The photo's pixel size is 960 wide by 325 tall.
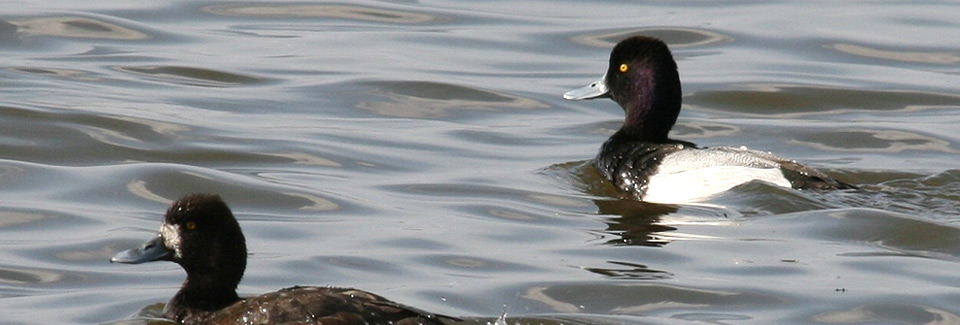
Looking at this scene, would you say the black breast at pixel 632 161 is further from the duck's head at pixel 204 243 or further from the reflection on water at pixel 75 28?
the reflection on water at pixel 75 28

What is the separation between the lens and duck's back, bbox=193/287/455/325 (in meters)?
7.27

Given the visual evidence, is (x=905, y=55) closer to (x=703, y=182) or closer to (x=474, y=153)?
(x=474, y=153)

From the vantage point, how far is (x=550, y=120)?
49.8ft

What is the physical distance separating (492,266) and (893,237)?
2.56 meters

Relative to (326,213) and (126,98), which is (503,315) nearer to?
(326,213)

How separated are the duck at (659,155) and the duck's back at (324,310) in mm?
4781

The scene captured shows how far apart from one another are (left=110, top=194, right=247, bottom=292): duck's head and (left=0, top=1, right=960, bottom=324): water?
21.6 inches

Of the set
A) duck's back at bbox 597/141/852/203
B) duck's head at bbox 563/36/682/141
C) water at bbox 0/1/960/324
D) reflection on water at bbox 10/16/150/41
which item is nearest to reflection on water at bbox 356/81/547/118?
water at bbox 0/1/960/324

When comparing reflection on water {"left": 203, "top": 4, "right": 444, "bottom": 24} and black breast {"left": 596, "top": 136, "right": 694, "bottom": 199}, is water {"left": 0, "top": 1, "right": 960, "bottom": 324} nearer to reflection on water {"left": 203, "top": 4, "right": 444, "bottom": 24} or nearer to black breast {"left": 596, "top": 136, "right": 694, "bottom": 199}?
reflection on water {"left": 203, "top": 4, "right": 444, "bottom": 24}

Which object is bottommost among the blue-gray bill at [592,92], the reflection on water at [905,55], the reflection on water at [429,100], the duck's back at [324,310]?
the reflection on water at [429,100]

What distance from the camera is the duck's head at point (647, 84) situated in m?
13.2

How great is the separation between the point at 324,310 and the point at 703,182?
512 centimetres

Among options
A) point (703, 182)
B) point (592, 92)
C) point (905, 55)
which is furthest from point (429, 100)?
Answer: point (905, 55)

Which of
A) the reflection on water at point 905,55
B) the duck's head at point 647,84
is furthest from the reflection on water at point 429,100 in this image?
the reflection on water at point 905,55
